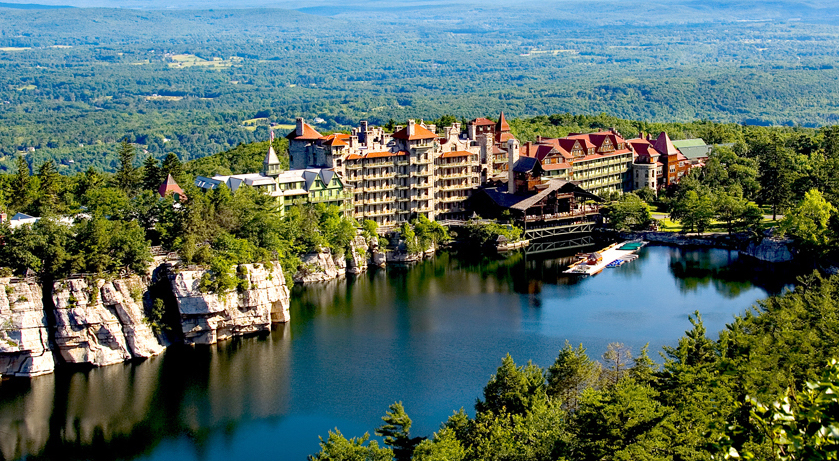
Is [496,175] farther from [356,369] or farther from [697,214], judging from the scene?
[356,369]

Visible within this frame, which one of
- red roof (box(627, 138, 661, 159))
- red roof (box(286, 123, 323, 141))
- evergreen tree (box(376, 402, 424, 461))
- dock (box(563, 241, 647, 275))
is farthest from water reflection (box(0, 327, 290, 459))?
red roof (box(627, 138, 661, 159))

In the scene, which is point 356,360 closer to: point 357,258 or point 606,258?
point 357,258

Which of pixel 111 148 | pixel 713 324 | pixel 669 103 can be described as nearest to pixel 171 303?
pixel 713 324

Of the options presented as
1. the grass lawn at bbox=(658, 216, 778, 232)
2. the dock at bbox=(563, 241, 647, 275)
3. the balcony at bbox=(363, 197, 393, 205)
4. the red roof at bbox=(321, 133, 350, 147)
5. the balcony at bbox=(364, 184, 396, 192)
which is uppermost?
the red roof at bbox=(321, 133, 350, 147)

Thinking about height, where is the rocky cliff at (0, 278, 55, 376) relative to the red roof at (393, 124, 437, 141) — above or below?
below

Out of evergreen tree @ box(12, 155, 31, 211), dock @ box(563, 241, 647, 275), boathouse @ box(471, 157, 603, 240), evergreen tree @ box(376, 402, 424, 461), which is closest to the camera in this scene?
evergreen tree @ box(376, 402, 424, 461)

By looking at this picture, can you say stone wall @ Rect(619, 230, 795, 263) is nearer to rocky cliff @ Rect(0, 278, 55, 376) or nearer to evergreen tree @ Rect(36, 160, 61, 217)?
evergreen tree @ Rect(36, 160, 61, 217)
